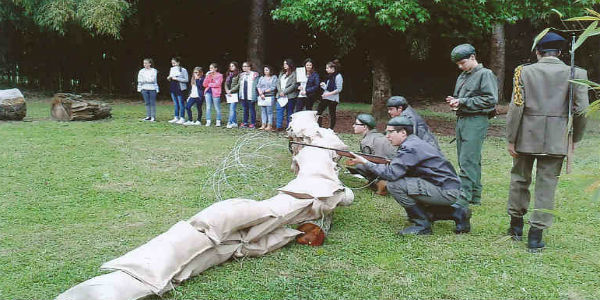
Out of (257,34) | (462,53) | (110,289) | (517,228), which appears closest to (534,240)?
(517,228)

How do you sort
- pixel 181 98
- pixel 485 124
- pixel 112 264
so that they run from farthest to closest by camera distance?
pixel 181 98 → pixel 485 124 → pixel 112 264

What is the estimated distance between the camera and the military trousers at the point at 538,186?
174 inches

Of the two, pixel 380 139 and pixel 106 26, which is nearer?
pixel 380 139

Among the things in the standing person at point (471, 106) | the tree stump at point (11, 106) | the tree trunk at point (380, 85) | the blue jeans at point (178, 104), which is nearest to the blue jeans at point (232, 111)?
the blue jeans at point (178, 104)

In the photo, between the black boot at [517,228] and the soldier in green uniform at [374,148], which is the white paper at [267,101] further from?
the black boot at [517,228]

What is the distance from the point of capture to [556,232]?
507cm

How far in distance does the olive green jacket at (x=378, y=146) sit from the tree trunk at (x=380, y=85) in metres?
6.01

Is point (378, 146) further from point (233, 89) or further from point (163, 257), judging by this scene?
point (233, 89)

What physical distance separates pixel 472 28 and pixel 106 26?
8304 mm

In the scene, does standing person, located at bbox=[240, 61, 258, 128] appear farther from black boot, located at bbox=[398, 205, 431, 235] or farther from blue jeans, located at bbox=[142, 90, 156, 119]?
black boot, located at bbox=[398, 205, 431, 235]

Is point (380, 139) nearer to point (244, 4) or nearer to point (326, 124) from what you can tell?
point (326, 124)

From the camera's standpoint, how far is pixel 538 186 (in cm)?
451

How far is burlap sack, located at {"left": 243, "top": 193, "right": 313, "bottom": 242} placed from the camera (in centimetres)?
413

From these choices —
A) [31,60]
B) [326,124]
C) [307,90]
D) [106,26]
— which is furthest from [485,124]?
[31,60]
